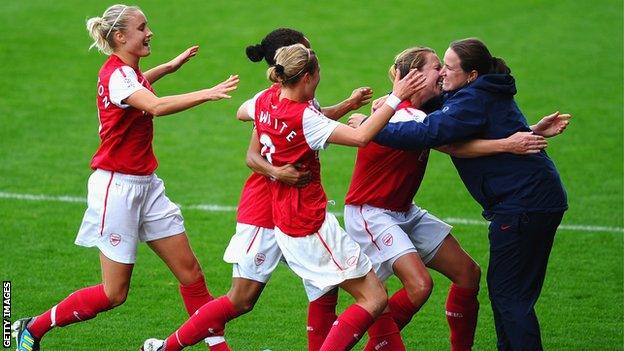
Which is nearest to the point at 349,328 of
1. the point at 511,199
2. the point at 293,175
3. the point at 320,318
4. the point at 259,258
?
the point at 320,318

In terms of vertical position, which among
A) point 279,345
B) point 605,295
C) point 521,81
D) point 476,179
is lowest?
point 521,81

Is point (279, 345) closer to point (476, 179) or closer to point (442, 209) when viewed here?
point (476, 179)

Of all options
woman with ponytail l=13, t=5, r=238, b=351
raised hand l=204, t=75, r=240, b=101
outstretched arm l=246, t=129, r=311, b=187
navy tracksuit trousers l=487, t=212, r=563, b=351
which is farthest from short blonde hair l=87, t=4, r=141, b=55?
navy tracksuit trousers l=487, t=212, r=563, b=351

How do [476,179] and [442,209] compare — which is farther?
[442,209]

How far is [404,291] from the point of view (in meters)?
8.17

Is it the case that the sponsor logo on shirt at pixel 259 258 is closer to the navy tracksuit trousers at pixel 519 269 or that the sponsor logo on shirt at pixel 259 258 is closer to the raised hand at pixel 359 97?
the raised hand at pixel 359 97

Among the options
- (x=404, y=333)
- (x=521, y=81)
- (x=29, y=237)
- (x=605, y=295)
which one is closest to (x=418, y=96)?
(x=404, y=333)

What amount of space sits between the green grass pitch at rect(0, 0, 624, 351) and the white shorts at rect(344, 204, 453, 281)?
3.24ft

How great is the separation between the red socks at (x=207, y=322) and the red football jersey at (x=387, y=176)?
1178mm

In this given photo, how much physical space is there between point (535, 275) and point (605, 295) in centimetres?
262

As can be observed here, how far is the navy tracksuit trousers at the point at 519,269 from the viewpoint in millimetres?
7637

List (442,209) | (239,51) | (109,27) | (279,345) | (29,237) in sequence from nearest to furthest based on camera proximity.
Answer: (109,27) → (279,345) → (29,237) → (442,209) → (239,51)

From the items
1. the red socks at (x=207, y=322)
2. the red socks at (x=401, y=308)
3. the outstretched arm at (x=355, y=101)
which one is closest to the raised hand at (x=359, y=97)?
the outstretched arm at (x=355, y=101)

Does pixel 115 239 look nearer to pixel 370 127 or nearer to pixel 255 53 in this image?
pixel 255 53
